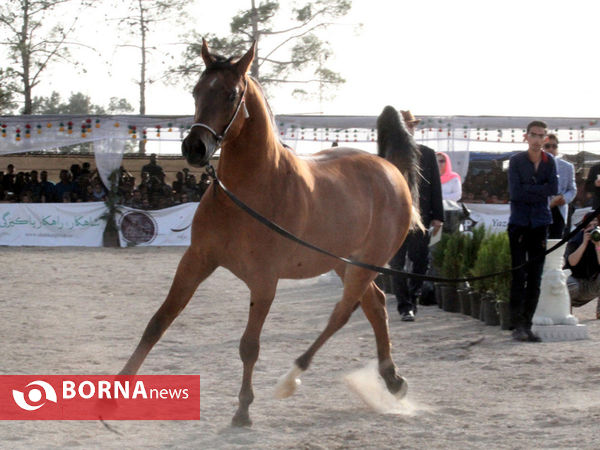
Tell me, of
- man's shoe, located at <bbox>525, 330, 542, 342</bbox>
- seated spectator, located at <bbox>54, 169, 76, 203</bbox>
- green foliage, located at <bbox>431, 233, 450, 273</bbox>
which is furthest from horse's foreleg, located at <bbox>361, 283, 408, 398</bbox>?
seated spectator, located at <bbox>54, 169, 76, 203</bbox>

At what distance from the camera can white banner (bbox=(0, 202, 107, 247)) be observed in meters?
18.6

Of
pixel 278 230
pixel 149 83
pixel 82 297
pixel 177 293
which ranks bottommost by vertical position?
pixel 82 297

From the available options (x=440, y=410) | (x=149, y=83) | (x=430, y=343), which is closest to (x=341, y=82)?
(x=149, y=83)

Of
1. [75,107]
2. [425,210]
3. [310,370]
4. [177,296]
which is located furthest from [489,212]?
[75,107]

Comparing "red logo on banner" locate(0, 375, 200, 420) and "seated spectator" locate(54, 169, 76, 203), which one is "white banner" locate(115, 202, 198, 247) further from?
"red logo on banner" locate(0, 375, 200, 420)

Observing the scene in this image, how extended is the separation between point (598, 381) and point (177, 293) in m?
3.18

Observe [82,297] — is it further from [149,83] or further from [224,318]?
[149,83]

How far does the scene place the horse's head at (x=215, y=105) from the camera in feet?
13.9

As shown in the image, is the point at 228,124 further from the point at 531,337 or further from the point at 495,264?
the point at 495,264

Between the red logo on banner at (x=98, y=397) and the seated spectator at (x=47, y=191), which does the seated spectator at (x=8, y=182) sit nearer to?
the seated spectator at (x=47, y=191)

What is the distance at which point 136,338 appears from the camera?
7.47m

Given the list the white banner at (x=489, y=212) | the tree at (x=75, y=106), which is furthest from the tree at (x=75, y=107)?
the white banner at (x=489, y=212)

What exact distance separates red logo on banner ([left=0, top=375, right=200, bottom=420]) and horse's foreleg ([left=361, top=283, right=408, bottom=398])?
1.27m

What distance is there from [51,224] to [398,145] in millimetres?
13330
